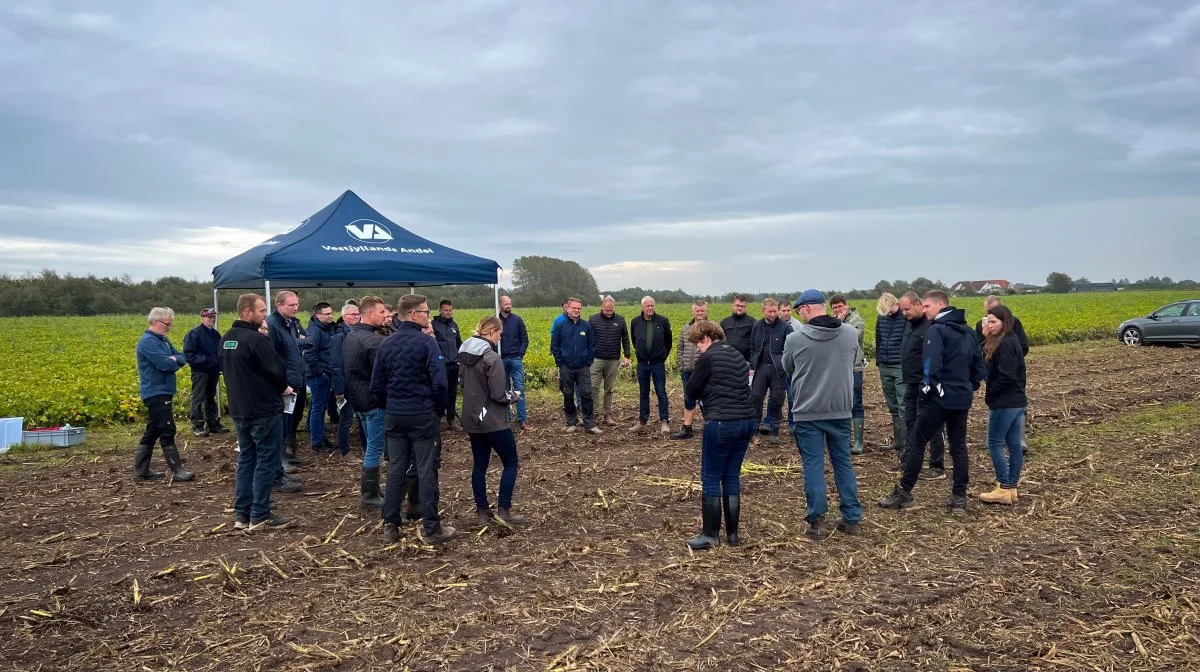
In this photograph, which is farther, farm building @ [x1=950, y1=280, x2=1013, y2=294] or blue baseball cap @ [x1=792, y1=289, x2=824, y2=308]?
farm building @ [x1=950, y1=280, x2=1013, y2=294]

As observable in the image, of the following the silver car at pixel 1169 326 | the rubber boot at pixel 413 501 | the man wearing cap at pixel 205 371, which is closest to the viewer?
the rubber boot at pixel 413 501

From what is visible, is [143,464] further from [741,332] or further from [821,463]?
[741,332]

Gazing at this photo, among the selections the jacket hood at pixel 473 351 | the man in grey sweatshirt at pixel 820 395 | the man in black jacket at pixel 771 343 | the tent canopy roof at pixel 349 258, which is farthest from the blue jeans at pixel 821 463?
the tent canopy roof at pixel 349 258

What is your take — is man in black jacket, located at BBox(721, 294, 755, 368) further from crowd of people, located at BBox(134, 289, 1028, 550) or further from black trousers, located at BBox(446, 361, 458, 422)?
black trousers, located at BBox(446, 361, 458, 422)

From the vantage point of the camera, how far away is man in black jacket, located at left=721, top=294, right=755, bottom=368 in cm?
965

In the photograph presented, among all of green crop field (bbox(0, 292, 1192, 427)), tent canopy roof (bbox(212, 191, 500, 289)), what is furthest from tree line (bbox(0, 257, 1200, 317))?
tent canopy roof (bbox(212, 191, 500, 289))

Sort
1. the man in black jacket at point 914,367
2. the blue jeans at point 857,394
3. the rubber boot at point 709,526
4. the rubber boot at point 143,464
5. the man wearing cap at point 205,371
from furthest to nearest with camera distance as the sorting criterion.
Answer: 1. the man wearing cap at point 205,371
2. the blue jeans at point 857,394
3. the rubber boot at point 143,464
4. the man in black jacket at point 914,367
5. the rubber boot at point 709,526

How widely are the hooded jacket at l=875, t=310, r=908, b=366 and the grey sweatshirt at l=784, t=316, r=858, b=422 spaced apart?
9.14 feet

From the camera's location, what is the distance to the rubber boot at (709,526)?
5539mm

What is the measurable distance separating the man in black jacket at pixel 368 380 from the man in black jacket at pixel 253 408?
675 mm

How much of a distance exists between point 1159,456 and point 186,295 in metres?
60.9

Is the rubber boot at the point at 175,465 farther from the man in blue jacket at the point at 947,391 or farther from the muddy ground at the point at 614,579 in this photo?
the man in blue jacket at the point at 947,391

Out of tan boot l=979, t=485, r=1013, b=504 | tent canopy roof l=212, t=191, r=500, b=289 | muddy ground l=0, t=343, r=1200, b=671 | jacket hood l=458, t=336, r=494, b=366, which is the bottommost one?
muddy ground l=0, t=343, r=1200, b=671

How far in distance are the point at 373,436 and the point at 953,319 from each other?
533 cm
